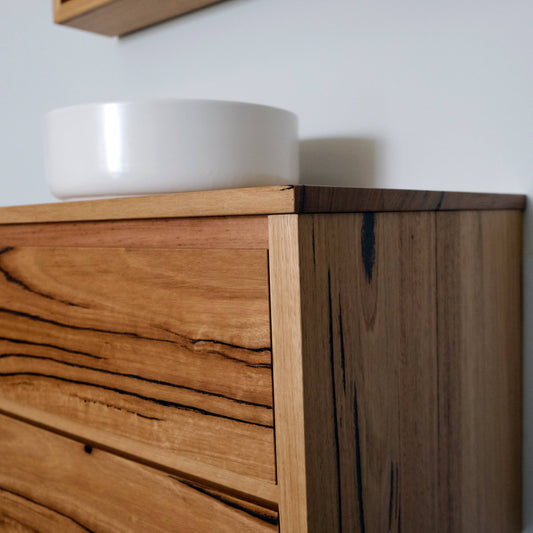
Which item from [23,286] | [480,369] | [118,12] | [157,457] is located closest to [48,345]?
[23,286]

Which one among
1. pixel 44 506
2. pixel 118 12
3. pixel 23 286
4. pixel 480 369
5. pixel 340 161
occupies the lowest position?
pixel 44 506

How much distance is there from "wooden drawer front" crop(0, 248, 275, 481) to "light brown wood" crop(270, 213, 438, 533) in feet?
0.07

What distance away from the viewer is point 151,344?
47cm

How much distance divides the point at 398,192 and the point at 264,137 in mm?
166

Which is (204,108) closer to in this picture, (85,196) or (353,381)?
(85,196)

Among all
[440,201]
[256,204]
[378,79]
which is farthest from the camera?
[378,79]

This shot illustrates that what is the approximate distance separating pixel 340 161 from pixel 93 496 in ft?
1.65

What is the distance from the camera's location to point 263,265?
1.28ft

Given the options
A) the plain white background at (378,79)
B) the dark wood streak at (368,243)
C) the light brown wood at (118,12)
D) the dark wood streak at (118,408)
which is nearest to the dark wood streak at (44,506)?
the dark wood streak at (118,408)

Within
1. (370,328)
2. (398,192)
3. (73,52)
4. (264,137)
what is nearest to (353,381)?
(370,328)

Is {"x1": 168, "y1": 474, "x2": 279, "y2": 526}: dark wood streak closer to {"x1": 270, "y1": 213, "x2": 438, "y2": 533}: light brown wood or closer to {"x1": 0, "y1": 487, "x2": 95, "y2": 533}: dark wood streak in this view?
{"x1": 270, "y1": 213, "x2": 438, "y2": 533}: light brown wood

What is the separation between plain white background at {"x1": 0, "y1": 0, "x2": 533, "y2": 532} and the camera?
25.3 inches

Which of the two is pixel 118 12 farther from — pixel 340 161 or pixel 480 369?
pixel 480 369

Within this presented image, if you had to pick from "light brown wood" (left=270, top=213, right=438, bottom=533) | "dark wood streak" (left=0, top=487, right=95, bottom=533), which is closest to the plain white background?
"light brown wood" (left=270, top=213, right=438, bottom=533)
